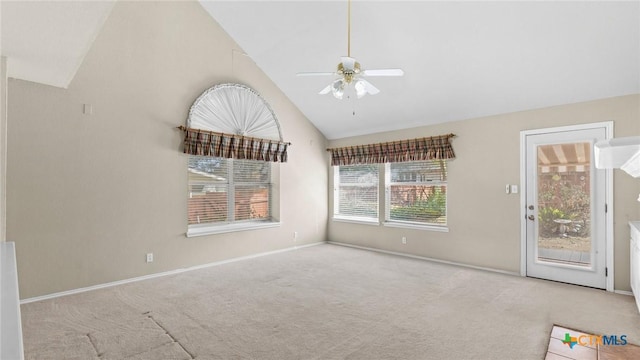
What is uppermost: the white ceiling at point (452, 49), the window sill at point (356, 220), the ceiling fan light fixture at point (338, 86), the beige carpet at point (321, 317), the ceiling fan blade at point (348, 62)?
the white ceiling at point (452, 49)

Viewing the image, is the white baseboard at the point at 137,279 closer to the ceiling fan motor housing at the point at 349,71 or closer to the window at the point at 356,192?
the window at the point at 356,192

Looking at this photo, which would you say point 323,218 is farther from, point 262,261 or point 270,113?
point 270,113

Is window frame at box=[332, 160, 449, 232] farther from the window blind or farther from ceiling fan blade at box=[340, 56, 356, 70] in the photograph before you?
ceiling fan blade at box=[340, 56, 356, 70]

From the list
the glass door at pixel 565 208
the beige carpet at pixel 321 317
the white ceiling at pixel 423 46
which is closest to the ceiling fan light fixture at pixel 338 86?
the white ceiling at pixel 423 46

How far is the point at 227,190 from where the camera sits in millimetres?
5504

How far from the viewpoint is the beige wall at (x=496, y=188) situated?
3741 mm

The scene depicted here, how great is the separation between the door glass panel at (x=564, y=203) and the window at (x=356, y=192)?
9.14 feet

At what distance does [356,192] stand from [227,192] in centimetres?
267

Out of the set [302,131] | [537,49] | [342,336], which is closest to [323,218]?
[302,131]

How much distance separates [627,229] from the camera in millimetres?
3725

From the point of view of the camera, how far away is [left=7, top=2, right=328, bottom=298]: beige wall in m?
3.57

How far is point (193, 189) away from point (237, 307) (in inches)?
91.6

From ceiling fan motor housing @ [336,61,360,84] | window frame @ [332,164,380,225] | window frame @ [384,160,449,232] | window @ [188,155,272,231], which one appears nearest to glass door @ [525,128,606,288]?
window frame @ [384,160,449,232]

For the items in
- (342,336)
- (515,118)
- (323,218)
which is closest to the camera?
(342,336)
